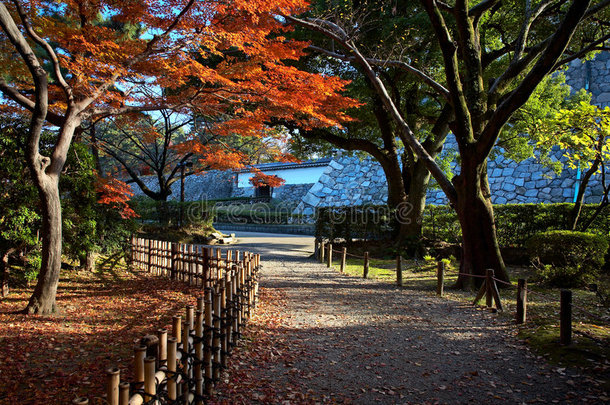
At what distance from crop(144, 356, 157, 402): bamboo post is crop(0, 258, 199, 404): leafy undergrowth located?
3.78 ft

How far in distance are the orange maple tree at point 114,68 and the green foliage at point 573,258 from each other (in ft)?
21.4

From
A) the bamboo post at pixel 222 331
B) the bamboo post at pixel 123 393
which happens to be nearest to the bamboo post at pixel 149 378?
the bamboo post at pixel 123 393

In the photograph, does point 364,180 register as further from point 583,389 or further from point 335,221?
point 583,389

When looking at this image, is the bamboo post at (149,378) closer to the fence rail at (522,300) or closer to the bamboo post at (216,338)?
the bamboo post at (216,338)

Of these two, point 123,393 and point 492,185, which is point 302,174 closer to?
point 492,185

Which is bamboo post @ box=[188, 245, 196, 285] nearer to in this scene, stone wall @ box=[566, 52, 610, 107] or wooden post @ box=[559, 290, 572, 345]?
wooden post @ box=[559, 290, 572, 345]

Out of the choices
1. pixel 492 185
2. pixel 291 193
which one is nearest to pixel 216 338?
pixel 492 185

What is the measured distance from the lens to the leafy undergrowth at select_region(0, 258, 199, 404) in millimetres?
3645

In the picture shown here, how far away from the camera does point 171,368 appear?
9.10ft

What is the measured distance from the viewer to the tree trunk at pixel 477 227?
782 cm

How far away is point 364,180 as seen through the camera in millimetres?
26641

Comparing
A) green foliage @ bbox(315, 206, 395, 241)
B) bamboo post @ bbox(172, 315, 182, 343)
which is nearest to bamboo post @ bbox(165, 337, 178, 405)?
bamboo post @ bbox(172, 315, 182, 343)

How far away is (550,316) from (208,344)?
5.56 meters

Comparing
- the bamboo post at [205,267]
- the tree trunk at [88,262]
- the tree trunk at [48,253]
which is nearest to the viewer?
the tree trunk at [48,253]
